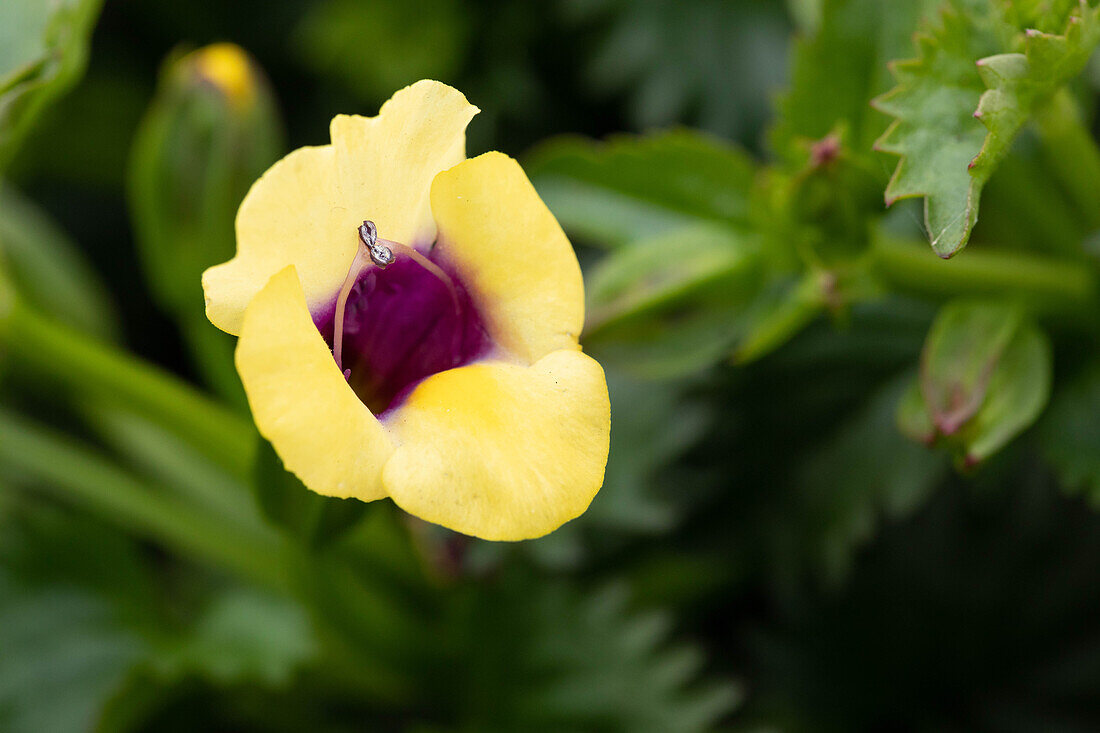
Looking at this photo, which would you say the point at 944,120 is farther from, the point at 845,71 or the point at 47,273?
the point at 47,273

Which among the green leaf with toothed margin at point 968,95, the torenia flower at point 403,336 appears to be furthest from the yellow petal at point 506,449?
the green leaf with toothed margin at point 968,95

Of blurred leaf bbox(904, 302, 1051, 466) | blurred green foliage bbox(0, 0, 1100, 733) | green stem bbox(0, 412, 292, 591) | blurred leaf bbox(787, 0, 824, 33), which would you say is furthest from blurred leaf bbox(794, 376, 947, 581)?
green stem bbox(0, 412, 292, 591)

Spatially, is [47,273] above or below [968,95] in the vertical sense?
above

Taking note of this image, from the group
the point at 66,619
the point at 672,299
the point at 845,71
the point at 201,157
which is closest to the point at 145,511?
the point at 66,619

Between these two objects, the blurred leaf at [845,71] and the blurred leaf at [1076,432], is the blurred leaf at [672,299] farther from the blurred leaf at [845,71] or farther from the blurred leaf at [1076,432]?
the blurred leaf at [1076,432]

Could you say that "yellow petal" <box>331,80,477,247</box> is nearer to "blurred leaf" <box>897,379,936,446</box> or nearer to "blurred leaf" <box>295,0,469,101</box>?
"blurred leaf" <box>897,379,936,446</box>

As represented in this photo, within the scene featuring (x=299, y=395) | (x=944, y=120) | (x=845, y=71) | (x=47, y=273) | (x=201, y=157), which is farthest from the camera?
(x=47, y=273)
